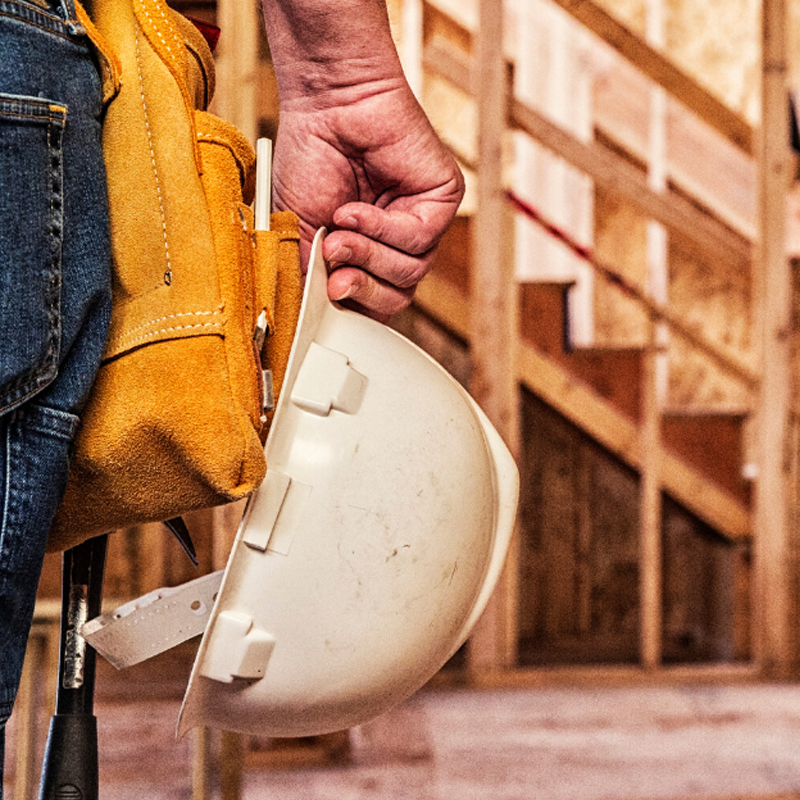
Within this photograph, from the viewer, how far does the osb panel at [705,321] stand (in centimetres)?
365

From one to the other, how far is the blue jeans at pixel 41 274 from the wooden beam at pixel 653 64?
8.87 feet

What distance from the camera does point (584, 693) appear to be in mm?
2844

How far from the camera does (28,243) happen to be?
56cm

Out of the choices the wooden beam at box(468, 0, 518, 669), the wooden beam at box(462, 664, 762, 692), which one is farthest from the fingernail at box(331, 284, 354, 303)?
the wooden beam at box(462, 664, 762, 692)

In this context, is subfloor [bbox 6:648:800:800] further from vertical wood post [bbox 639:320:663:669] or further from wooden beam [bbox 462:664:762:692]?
vertical wood post [bbox 639:320:663:669]

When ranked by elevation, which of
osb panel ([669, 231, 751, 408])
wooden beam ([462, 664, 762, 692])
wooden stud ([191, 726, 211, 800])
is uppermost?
osb panel ([669, 231, 751, 408])

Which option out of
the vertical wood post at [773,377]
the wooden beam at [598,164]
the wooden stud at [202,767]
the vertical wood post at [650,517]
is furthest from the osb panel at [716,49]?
the wooden stud at [202,767]

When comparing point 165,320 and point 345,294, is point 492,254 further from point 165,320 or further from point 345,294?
point 165,320

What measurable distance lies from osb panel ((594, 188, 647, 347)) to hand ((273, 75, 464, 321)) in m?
2.96

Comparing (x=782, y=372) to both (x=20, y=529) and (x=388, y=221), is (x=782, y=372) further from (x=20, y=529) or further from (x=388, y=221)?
(x=20, y=529)

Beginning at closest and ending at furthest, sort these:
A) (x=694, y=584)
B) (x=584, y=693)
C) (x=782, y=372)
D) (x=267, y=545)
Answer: (x=267, y=545)
(x=584, y=693)
(x=782, y=372)
(x=694, y=584)

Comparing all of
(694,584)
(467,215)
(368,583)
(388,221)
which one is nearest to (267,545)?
(368,583)

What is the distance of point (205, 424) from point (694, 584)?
126 inches

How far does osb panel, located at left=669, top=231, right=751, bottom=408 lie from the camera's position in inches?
144
